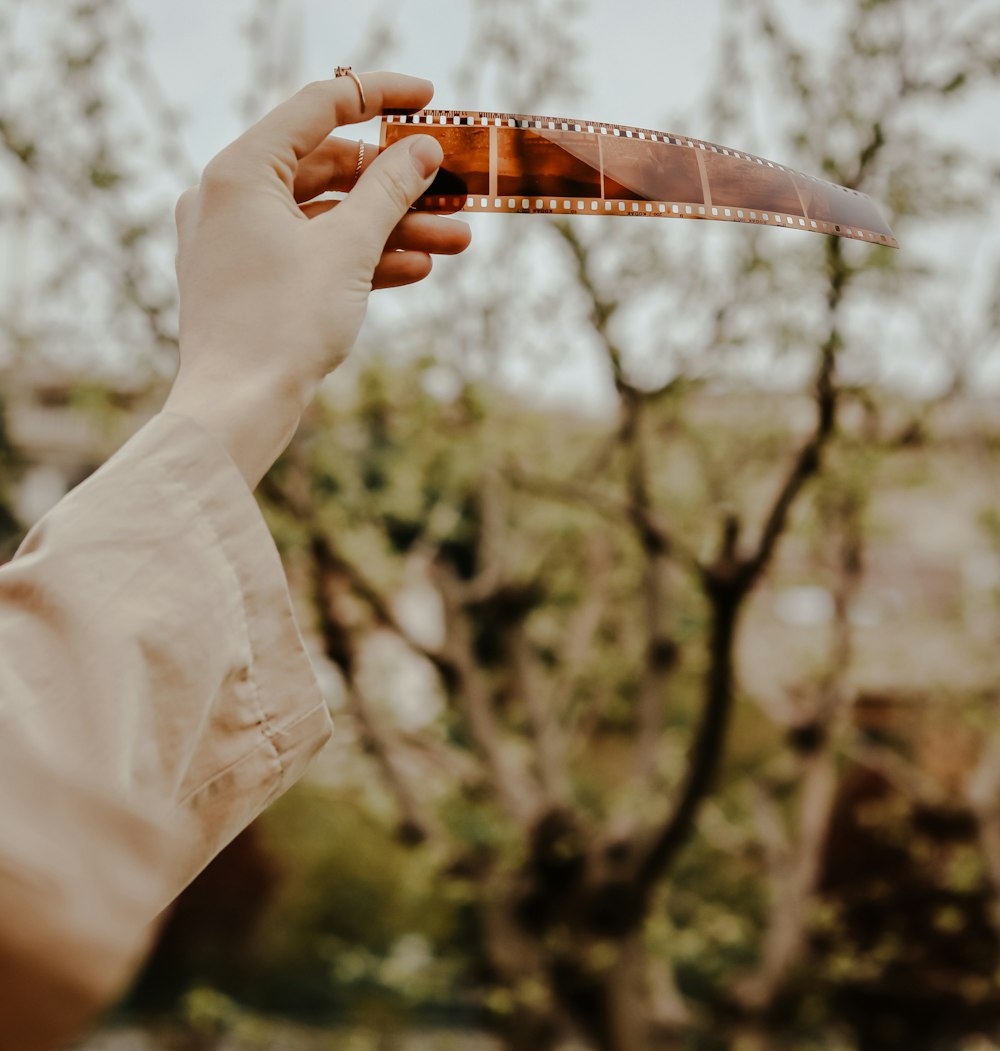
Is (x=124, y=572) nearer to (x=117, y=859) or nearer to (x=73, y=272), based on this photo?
(x=117, y=859)

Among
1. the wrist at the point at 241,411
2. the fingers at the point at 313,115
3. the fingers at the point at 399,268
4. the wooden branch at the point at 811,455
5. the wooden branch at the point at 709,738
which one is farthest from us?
the wooden branch at the point at 709,738

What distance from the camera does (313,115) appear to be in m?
0.75

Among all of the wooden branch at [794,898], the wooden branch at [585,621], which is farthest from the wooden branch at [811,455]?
the wooden branch at [794,898]

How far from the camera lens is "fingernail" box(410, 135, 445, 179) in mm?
813

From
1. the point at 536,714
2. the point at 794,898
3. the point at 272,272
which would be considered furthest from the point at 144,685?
the point at 794,898

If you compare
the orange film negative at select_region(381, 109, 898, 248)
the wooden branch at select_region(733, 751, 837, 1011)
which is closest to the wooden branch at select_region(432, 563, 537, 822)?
the wooden branch at select_region(733, 751, 837, 1011)

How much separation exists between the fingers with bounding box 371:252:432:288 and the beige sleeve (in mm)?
309

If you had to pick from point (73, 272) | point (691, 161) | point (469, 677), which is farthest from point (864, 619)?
point (691, 161)

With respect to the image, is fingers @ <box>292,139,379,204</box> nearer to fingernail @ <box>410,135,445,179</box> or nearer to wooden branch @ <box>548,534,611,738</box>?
fingernail @ <box>410,135,445,179</box>

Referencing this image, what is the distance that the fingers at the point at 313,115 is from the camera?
729mm

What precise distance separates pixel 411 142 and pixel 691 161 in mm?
278

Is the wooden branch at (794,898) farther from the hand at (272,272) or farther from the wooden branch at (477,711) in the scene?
the hand at (272,272)

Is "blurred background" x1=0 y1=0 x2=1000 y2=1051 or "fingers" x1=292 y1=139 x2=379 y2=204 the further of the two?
"blurred background" x1=0 y1=0 x2=1000 y2=1051

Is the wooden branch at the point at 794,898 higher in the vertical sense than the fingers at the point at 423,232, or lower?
lower
